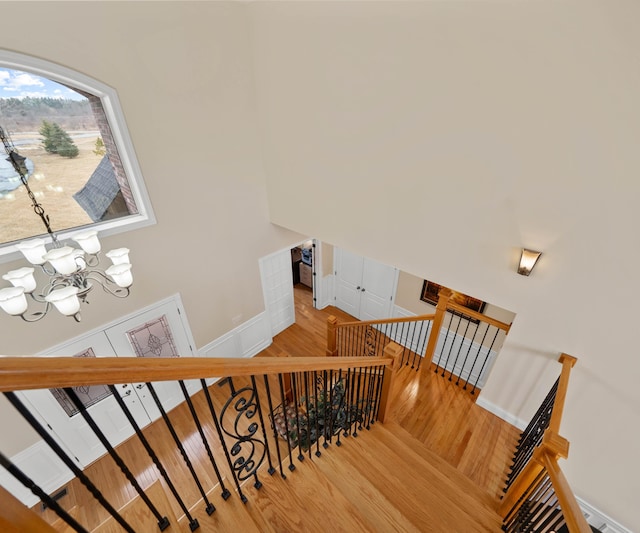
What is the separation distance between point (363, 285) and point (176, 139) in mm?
4339

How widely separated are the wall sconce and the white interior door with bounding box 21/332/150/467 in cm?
384

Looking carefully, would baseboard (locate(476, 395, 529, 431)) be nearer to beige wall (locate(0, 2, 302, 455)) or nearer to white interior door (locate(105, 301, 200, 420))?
beige wall (locate(0, 2, 302, 455))

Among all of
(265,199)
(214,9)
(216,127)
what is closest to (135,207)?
(216,127)

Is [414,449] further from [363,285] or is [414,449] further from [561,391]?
[363,285]

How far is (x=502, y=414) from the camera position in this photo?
126 inches

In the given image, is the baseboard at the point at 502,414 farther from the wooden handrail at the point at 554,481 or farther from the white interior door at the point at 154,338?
the white interior door at the point at 154,338

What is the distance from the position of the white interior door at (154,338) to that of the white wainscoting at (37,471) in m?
0.95

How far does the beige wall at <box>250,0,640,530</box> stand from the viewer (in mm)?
1887

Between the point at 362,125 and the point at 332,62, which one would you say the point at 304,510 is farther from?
the point at 332,62

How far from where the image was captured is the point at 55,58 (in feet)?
7.94

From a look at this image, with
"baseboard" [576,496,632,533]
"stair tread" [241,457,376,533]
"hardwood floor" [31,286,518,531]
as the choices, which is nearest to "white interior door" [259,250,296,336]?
"hardwood floor" [31,286,518,531]

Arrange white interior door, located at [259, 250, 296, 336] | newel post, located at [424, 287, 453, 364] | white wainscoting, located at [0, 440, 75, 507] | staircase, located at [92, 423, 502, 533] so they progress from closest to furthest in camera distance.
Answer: staircase, located at [92, 423, 502, 533]
white wainscoting, located at [0, 440, 75, 507]
newel post, located at [424, 287, 453, 364]
white interior door, located at [259, 250, 296, 336]

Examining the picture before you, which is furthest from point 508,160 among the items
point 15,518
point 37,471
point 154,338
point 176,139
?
point 37,471

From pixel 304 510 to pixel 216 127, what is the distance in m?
3.79
